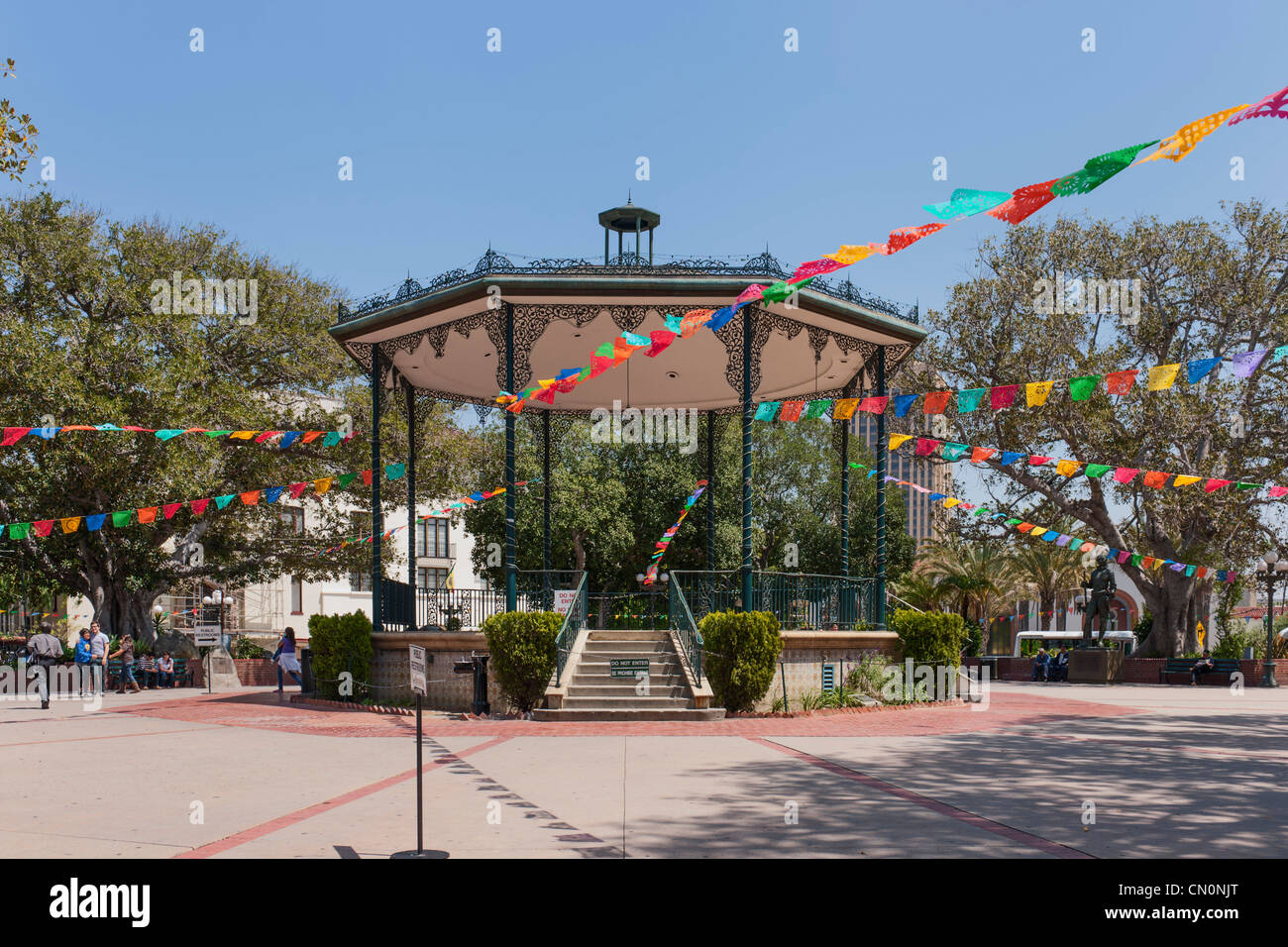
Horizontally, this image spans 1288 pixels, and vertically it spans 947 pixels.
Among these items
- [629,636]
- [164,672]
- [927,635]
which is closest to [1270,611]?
[927,635]

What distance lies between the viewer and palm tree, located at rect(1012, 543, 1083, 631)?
44.7 metres

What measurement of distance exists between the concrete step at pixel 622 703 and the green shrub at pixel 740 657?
28.6 inches

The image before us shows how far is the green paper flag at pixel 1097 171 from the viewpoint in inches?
331

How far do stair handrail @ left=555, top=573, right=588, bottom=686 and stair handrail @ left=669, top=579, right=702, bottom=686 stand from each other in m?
1.51

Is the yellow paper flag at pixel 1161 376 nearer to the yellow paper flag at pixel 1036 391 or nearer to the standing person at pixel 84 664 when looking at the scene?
the yellow paper flag at pixel 1036 391

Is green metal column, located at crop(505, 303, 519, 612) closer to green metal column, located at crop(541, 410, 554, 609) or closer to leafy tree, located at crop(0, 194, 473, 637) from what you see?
green metal column, located at crop(541, 410, 554, 609)

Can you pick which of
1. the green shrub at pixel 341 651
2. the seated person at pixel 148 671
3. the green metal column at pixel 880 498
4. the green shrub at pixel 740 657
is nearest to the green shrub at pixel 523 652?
the green shrub at pixel 740 657

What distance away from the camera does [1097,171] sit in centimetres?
853

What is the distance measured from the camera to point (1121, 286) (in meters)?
33.3

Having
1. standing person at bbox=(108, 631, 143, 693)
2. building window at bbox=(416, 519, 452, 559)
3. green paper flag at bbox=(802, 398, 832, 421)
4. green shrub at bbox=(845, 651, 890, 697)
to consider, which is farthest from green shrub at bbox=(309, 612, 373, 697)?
building window at bbox=(416, 519, 452, 559)

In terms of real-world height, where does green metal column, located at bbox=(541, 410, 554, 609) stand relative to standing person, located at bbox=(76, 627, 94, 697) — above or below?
above

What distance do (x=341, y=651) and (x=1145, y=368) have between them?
86.5ft

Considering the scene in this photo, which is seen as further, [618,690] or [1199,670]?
[1199,670]

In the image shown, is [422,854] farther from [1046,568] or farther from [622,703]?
[1046,568]
